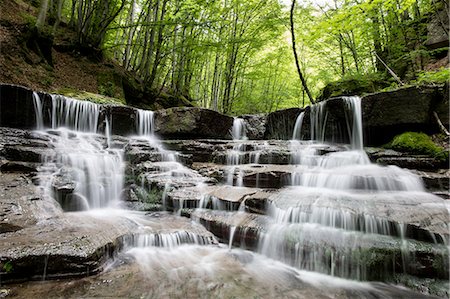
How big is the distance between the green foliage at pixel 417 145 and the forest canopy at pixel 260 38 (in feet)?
5.45

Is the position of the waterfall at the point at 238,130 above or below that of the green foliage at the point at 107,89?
below

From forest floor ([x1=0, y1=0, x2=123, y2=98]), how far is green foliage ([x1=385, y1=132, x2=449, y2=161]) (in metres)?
10.6

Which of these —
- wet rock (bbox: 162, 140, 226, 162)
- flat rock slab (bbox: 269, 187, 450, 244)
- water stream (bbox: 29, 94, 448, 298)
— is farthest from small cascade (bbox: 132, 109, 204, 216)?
flat rock slab (bbox: 269, 187, 450, 244)

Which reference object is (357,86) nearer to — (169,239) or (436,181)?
(436,181)

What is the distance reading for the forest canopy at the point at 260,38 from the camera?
30.1 feet

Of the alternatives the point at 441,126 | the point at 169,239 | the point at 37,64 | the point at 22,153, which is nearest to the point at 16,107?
the point at 22,153

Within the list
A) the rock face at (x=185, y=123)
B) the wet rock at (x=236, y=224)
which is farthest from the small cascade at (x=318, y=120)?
the wet rock at (x=236, y=224)

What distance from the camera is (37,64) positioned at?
9250mm

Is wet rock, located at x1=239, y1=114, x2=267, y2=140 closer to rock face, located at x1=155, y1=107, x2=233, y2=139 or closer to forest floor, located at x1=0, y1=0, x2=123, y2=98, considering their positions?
rock face, located at x1=155, y1=107, x2=233, y2=139

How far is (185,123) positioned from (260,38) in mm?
8310

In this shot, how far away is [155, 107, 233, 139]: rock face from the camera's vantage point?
8984 mm

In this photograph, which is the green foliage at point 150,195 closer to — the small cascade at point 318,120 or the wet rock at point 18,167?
the wet rock at point 18,167

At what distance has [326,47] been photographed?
1346cm

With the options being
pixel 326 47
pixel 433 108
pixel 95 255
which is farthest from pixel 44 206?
pixel 326 47
